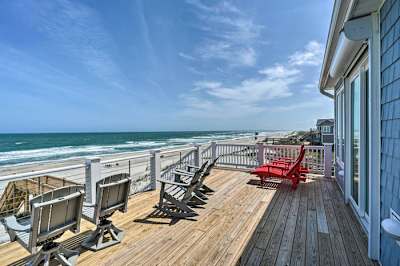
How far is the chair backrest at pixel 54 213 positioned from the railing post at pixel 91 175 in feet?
4.28

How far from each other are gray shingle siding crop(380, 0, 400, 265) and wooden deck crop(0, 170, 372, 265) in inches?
23.6

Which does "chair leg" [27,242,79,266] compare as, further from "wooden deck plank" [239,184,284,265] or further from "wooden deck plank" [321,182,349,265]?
"wooden deck plank" [321,182,349,265]

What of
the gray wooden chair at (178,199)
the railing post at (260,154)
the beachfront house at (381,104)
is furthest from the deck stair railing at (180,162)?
the beachfront house at (381,104)

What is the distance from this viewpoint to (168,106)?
1558 inches

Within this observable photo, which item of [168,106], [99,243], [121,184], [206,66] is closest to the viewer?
[99,243]

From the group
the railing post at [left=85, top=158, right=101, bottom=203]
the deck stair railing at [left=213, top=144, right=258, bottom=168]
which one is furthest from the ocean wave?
the railing post at [left=85, top=158, right=101, bottom=203]

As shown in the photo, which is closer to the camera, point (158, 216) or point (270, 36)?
point (158, 216)

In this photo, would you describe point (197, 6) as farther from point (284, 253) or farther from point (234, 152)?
point (284, 253)

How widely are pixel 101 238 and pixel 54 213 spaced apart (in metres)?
0.84

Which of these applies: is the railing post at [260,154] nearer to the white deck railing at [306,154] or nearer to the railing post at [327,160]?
the white deck railing at [306,154]

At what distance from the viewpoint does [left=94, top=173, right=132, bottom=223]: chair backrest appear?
2.32 m

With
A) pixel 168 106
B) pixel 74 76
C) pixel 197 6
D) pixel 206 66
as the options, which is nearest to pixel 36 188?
pixel 197 6

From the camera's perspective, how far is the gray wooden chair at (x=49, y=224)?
1.71m

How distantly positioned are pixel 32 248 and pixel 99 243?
807 mm
